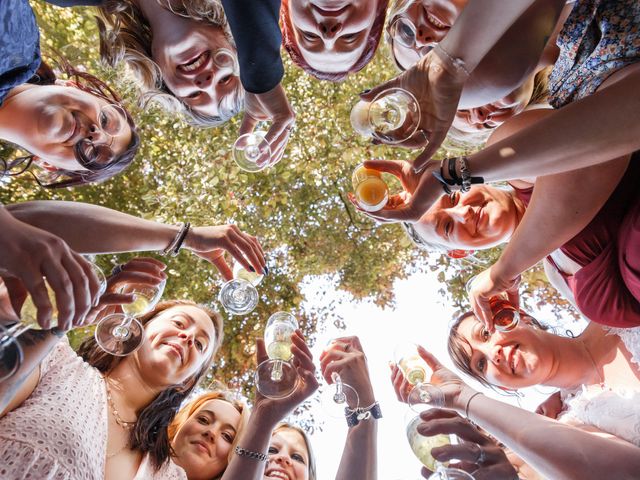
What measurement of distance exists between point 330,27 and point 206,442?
3.05 metres

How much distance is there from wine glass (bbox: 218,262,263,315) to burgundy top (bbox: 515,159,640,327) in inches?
81.9

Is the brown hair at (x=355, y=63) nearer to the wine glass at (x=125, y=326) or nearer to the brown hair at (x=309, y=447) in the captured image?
the wine glass at (x=125, y=326)

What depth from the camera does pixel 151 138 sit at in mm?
5129

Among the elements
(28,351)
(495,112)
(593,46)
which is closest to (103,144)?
(28,351)

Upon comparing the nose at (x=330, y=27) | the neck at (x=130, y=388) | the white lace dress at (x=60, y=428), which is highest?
the nose at (x=330, y=27)

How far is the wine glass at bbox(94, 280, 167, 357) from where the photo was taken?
2498 millimetres

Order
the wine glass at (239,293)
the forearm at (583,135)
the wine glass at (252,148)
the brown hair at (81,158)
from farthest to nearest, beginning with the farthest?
the wine glass at (239,293)
the wine glass at (252,148)
the brown hair at (81,158)
the forearm at (583,135)

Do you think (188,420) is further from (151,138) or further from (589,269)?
(151,138)

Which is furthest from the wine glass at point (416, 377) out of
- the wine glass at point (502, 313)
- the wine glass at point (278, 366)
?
the wine glass at point (278, 366)

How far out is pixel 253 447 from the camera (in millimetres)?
2662

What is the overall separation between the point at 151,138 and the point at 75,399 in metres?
3.52

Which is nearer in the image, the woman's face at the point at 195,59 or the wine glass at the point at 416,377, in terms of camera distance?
the wine glass at the point at 416,377

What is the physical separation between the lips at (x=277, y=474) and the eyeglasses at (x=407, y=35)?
311 cm

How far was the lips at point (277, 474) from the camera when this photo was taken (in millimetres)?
3065
